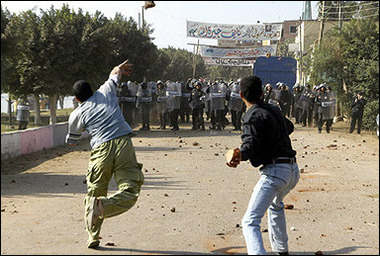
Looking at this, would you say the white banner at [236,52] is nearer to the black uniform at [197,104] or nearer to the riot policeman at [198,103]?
the riot policeman at [198,103]

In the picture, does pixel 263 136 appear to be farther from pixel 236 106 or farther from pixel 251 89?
pixel 236 106

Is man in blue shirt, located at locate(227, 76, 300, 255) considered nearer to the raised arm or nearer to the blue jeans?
the blue jeans

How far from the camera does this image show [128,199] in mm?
5695

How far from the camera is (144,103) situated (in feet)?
76.7

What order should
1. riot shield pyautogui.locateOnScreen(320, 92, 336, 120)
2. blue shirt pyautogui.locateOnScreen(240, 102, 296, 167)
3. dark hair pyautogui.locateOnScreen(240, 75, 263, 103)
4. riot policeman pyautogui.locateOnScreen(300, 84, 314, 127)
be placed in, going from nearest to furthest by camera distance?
1. blue shirt pyautogui.locateOnScreen(240, 102, 296, 167)
2. dark hair pyautogui.locateOnScreen(240, 75, 263, 103)
3. riot shield pyautogui.locateOnScreen(320, 92, 336, 120)
4. riot policeman pyautogui.locateOnScreen(300, 84, 314, 127)

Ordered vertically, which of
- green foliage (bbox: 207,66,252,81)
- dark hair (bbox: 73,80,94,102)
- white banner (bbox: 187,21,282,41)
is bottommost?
dark hair (bbox: 73,80,94,102)

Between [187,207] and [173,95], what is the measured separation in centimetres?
1570

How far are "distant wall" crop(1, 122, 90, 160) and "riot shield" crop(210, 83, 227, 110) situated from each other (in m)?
7.30

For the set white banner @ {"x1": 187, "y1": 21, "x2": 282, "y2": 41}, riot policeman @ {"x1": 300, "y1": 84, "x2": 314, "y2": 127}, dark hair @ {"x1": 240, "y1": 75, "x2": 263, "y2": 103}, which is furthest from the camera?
white banner @ {"x1": 187, "y1": 21, "x2": 282, "y2": 41}

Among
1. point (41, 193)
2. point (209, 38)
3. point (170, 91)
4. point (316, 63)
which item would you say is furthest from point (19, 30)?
point (209, 38)

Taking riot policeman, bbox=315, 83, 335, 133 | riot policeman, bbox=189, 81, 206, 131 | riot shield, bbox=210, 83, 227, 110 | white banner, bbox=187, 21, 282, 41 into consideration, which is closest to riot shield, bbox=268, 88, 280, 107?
riot policeman, bbox=315, 83, 335, 133

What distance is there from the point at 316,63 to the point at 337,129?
4059mm

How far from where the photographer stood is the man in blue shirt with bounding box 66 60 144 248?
570cm

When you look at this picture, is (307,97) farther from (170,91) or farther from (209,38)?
(209,38)
